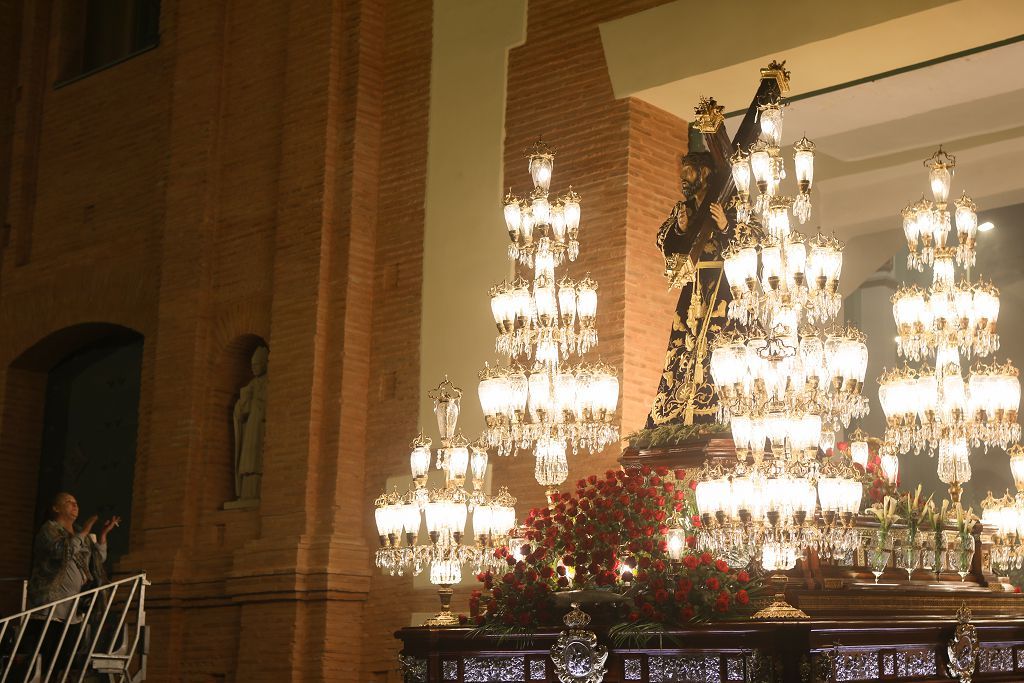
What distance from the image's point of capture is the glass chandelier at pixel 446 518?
11.0m

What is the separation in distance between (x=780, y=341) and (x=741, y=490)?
3.22ft

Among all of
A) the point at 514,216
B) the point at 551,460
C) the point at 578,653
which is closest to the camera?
the point at 578,653

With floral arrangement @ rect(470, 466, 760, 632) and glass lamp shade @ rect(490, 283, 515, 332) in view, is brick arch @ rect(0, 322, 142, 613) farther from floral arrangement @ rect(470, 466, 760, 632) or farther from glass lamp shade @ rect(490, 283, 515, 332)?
floral arrangement @ rect(470, 466, 760, 632)

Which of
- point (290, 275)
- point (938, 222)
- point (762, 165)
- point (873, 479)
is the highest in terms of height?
point (290, 275)

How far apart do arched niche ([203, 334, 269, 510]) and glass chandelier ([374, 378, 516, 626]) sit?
4.78 metres

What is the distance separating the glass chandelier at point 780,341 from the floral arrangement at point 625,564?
2.75 ft

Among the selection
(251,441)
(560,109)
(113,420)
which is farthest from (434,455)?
(113,420)

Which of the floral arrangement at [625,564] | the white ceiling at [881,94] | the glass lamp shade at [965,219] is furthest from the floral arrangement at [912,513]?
the white ceiling at [881,94]

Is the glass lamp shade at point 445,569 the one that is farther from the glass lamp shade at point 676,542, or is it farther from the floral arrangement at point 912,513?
the floral arrangement at point 912,513

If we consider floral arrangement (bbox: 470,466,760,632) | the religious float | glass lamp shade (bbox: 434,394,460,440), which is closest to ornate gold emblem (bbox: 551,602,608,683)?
the religious float

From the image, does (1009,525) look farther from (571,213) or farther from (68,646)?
(68,646)

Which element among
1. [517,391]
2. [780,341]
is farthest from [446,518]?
[780,341]

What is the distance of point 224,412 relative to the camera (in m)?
15.9

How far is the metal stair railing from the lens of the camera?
12510 mm
